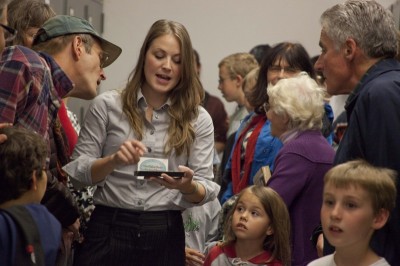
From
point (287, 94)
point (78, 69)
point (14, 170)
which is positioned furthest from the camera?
point (287, 94)

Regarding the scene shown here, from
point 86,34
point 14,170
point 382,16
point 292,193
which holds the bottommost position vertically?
point 292,193

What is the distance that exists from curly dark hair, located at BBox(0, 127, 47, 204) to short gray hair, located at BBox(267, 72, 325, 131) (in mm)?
1491

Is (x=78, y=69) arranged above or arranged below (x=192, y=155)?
above

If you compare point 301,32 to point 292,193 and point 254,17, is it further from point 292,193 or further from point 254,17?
point 292,193

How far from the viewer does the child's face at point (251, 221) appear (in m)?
3.74

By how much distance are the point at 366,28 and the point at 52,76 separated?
3.94 feet

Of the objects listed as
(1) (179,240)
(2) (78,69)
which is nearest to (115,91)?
(2) (78,69)

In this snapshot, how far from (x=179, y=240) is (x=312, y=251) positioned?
24.0 inches

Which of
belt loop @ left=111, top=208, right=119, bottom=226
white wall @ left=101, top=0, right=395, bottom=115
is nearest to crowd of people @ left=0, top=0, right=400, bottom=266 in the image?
belt loop @ left=111, top=208, right=119, bottom=226

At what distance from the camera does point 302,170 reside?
372 cm

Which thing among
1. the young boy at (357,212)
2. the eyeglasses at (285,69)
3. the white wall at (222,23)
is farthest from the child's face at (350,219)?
the white wall at (222,23)

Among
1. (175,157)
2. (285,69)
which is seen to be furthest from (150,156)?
(285,69)

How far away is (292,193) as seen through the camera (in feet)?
12.3

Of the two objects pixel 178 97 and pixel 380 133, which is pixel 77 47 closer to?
pixel 178 97
